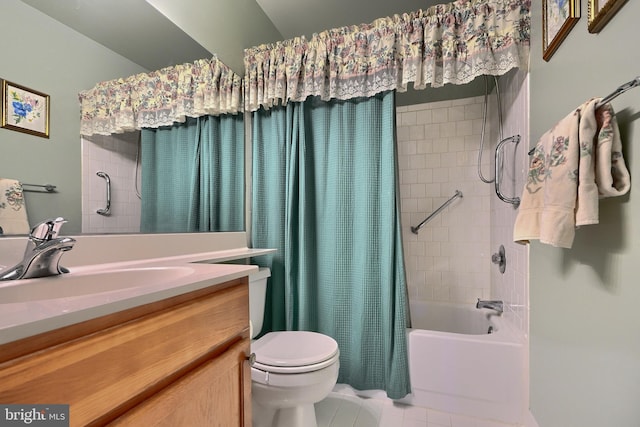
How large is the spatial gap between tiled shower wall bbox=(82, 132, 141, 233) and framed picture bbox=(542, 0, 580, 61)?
1.78m

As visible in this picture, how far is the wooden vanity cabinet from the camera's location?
0.42m

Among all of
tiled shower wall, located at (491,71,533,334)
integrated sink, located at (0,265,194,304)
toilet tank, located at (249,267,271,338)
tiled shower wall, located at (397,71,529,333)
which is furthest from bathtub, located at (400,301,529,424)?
integrated sink, located at (0,265,194,304)

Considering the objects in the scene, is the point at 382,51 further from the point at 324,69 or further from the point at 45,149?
the point at 45,149

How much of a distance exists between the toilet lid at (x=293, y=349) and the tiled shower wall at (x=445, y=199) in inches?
53.2

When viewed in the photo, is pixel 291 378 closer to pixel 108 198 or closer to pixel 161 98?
pixel 108 198

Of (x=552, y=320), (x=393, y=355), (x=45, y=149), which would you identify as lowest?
(x=393, y=355)

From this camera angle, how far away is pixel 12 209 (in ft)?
2.92

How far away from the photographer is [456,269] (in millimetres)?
2346

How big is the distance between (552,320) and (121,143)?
1922mm

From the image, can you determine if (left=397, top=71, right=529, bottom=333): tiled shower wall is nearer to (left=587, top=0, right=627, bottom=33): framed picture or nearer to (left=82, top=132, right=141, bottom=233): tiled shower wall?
(left=587, top=0, right=627, bottom=33): framed picture

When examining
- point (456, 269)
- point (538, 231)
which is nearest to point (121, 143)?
point (538, 231)

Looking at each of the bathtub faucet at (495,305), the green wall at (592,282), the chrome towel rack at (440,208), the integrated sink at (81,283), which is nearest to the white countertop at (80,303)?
the integrated sink at (81,283)

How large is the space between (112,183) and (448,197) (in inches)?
88.8

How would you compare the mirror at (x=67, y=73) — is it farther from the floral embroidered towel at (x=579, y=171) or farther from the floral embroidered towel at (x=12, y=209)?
the floral embroidered towel at (x=579, y=171)
